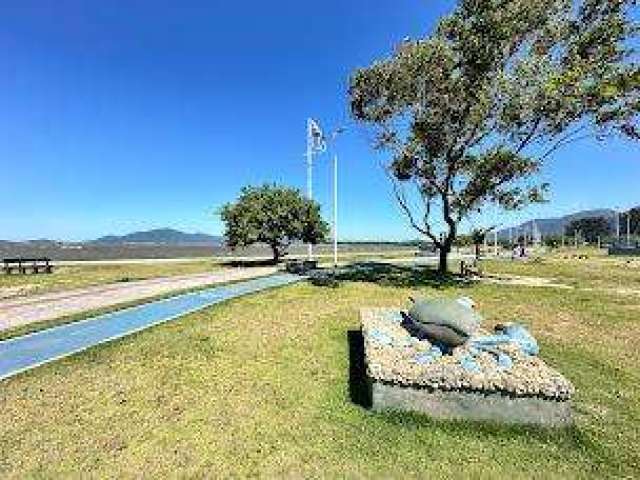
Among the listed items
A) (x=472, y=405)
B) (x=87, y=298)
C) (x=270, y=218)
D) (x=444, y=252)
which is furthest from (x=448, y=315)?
(x=270, y=218)

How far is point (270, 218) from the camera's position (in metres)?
45.6

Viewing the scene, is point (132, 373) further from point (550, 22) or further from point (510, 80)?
point (550, 22)

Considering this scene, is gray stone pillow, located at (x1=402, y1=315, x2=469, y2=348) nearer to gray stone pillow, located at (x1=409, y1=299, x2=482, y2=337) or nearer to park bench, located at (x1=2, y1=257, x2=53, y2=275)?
gray stone pillow, located at (x1=409, y1=299, x2=482, y2=337)

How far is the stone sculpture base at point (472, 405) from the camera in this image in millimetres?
10164

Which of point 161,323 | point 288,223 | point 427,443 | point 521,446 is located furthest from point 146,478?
point 288,223

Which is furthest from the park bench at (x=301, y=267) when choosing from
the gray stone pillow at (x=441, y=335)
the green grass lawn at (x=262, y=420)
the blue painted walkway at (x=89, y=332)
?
the gray stone pillow at (x=441, y=335)

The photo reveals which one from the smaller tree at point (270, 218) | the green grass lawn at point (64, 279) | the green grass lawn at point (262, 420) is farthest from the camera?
the smaller tree at point (270, 218)

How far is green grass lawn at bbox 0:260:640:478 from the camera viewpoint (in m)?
8.89

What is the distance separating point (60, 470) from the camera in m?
8.59

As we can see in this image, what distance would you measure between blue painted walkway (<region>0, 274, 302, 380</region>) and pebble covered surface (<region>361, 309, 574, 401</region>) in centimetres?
783

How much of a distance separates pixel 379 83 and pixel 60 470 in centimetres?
2563

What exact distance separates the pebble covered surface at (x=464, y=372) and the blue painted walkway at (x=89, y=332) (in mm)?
→ 7825

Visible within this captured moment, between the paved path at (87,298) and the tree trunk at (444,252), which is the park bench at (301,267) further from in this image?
the tree trunk at (444,252)

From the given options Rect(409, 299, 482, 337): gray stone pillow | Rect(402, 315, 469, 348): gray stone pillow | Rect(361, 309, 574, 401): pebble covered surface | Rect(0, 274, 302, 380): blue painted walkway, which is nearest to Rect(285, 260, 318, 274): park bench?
Rect(0, 274, 302, 380): blue painted walkway
